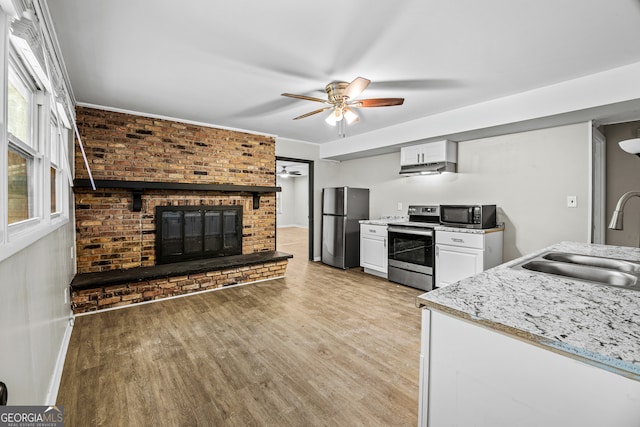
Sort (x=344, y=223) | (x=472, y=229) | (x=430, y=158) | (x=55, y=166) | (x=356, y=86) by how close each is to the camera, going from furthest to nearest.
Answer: (x=344, y=223), (x=430, y=158), (x=472, y=229), (x=55, y=166), (x=356, y=86)

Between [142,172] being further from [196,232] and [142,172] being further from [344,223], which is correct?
[344,223]

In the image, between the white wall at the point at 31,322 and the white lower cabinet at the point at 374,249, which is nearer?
the white wall at the point at 31,322

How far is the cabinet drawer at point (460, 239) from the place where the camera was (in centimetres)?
334

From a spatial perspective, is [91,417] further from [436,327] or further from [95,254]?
[95,254]

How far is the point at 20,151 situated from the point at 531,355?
2463mm

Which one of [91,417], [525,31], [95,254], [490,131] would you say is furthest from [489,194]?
[95,254]

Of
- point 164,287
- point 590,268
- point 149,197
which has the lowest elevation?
point 164,287

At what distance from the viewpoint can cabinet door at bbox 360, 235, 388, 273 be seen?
442 centimetres

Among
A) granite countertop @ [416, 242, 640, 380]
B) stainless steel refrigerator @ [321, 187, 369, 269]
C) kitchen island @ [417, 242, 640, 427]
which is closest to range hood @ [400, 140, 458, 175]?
stainless steel refrigerator @ [321, 187, 369, 269]

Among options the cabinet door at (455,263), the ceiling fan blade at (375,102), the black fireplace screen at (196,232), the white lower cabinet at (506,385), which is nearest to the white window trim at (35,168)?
the black fireplace screen at (196,232)

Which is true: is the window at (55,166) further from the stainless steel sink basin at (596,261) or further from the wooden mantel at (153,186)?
the stainless steel sink basin at (596,261)

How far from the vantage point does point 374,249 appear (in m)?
4.59

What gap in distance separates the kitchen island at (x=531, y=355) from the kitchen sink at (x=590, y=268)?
45 cm

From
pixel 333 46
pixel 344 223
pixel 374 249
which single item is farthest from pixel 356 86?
pixel 344 223
